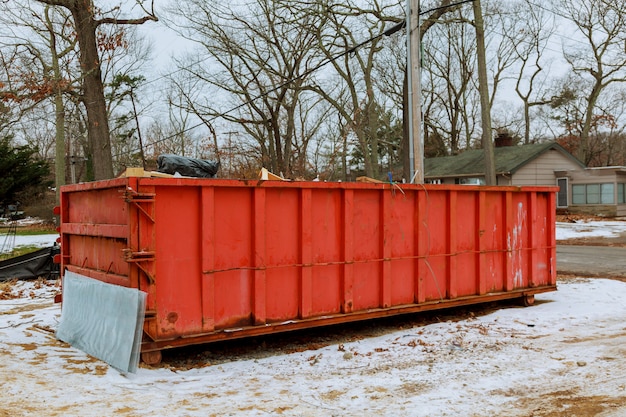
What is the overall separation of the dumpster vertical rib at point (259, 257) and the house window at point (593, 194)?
1217 inches

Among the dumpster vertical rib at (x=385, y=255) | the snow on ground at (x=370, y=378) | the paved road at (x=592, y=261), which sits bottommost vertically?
the paved road at (x=592, y=261)

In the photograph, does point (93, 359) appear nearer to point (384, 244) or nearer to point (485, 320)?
point (384, 244)

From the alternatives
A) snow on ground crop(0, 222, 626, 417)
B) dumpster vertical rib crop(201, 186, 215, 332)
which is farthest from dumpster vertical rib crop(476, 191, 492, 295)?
dumpster vertical rib crop(201, 186, 215, 332)

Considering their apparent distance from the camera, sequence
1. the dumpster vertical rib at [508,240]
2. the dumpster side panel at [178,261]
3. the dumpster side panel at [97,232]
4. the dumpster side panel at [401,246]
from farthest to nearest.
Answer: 1. the dumpster vertical rib at [508,240]
2. the dumpster side panel at [401,246]
3. the dumpster side panel at [97,232]
4. the dumpster side panel at [178,261]

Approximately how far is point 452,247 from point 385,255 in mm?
1226

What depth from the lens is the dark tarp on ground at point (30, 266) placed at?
11.8m

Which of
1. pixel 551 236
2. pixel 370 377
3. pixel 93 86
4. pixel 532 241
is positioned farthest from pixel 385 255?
pixel 93 86

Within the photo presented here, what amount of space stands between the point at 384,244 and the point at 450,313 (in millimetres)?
2062

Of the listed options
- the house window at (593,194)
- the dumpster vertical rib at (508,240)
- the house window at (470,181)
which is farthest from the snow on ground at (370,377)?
the house window at (470,181)

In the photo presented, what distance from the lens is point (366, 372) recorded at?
5645 mm

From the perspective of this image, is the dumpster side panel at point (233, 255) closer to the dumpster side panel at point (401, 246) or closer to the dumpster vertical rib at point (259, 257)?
the dumpster vertical rib at point (259, 257)

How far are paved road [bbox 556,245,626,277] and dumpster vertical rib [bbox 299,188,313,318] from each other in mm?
8773

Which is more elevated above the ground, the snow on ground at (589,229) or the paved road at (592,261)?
the snow on ground at (589,229)

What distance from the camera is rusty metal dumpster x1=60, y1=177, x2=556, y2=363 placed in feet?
18.6
